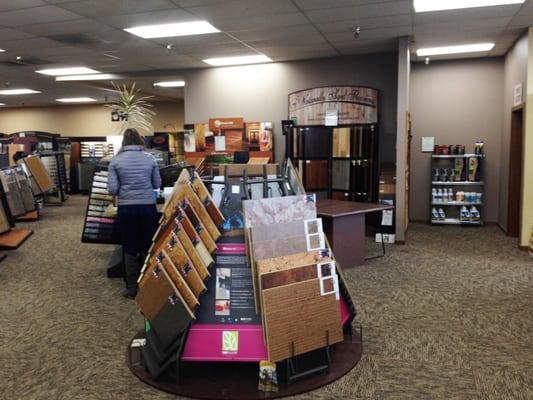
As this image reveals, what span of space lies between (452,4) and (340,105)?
8.99ft

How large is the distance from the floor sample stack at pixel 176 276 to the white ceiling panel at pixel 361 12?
3.03m

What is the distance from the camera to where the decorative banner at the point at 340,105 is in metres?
7.45

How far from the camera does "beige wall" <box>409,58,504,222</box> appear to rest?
7.88 m

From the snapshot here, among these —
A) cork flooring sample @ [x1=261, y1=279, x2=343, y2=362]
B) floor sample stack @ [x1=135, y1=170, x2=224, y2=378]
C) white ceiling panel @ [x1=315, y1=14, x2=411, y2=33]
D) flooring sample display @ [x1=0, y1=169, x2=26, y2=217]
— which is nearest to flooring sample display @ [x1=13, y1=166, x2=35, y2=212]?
flooring sample display @ [x1=0, y1=169, x2=26, y2=217]

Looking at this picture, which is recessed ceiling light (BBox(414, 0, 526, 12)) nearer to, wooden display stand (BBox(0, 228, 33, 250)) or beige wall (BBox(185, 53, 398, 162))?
beige wall (BBox(185, 53, 398, 162))

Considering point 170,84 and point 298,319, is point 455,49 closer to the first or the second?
point 298,319

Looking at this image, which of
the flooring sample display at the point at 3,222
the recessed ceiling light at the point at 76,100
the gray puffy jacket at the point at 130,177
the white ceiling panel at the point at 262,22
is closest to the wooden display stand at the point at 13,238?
the flooring sample display at the point at 3,222

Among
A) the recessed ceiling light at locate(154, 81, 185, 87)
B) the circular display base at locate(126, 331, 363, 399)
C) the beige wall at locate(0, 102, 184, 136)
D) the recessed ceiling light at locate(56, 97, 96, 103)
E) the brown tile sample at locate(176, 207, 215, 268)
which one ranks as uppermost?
the recessed ceiling light at locate(56, 97, 96, 103)

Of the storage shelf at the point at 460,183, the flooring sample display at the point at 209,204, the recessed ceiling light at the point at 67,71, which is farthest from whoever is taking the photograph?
the recessed ceiling light at the point at 67,71

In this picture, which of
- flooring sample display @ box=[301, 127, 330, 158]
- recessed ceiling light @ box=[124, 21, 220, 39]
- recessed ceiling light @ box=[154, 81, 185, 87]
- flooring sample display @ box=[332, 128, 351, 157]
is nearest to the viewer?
recessed ceiling light @ box=[124, 21, 220, 39]

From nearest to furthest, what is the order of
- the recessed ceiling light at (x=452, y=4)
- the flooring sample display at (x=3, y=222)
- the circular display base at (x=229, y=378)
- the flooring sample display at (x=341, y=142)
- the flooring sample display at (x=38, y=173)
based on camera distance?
1. the circular display base at (x=229, y=378)
2. the recessed ceiling light at (x=452, y=4)
3. the flooring sample display at (x=3, y=222)
4. the flooring sample display at (x=341, y=142)
5. the flooring sample display at (x=38, y=173)

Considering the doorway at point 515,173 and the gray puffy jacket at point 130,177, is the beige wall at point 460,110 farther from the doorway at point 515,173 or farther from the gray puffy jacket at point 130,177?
the gray puffy jacket at point 130,177

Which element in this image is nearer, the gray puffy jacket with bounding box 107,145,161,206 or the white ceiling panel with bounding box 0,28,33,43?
the gray puffy jacket with bounding box 107,145,161,206

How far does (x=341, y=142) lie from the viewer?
7.19 m
